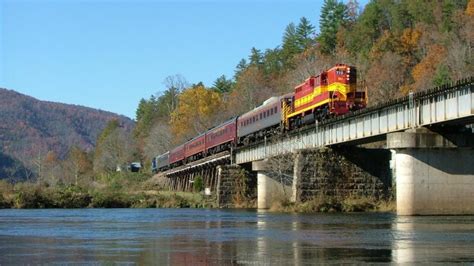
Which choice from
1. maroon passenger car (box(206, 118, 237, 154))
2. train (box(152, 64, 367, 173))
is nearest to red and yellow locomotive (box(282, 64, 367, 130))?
train (box(152, 64, 367, 173))

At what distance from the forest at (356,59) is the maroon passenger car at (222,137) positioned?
20529mm

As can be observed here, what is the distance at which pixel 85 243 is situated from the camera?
26547mm

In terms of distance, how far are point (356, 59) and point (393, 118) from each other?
9223 cm

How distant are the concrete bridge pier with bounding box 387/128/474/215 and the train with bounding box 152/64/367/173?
13.4 meters

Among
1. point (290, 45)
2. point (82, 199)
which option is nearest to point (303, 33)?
point (290, 45)

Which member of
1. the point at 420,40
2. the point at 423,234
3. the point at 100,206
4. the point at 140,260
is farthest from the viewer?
the point at 420,40

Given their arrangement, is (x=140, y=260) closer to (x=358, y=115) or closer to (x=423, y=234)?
(x=423, y=234)

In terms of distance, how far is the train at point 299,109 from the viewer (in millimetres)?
57594

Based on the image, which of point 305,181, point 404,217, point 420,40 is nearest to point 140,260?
point 404,217

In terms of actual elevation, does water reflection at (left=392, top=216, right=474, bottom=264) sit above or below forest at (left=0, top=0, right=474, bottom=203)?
below

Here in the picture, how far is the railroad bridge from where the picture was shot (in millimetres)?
43531

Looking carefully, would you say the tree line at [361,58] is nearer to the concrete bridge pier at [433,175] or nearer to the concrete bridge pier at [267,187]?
the concrete bridge pier at [267,187]

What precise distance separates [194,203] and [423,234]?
58.0 meters

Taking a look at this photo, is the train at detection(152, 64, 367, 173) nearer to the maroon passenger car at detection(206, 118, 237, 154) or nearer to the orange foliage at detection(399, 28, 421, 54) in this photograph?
the maroon passenger car at detection(206, 118, 237, 154)
